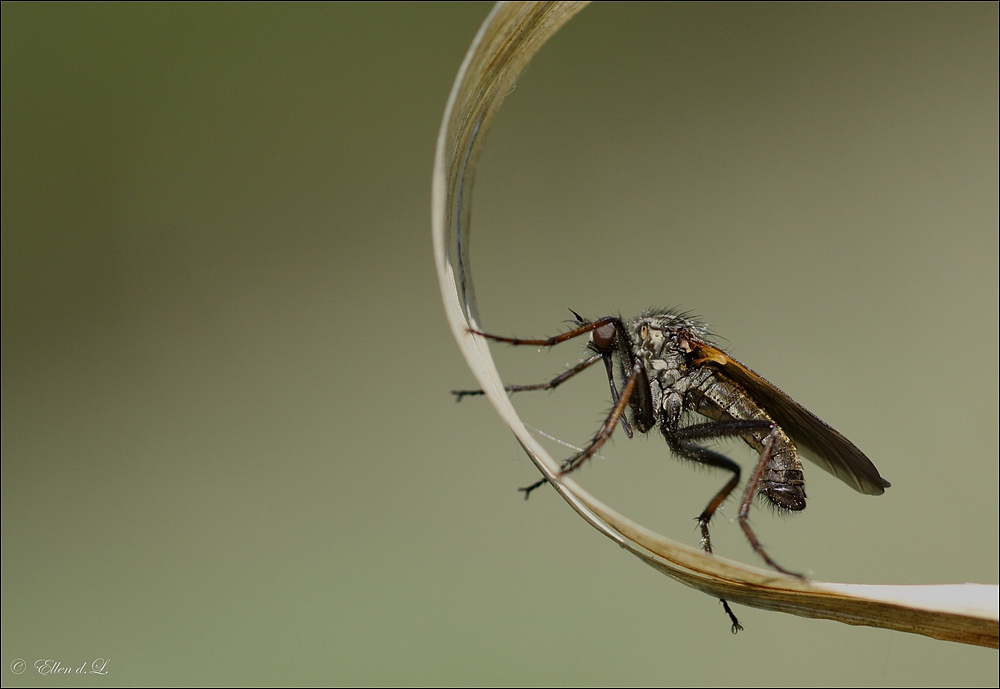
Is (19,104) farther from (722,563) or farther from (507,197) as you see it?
(722,563)

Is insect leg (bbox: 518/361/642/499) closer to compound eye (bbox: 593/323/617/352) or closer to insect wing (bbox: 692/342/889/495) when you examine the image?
compound eye (bbox: 593/323/617/352)

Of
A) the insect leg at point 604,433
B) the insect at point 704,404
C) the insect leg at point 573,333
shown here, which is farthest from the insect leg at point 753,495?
the insect leg at point 573,333

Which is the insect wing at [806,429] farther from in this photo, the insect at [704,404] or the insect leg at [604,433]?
the insect leg at [604,433]

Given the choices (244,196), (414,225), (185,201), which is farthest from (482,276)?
(185,201)

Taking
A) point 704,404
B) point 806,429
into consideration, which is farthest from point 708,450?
point 806,429

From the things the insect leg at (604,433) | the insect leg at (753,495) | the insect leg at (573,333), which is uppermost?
the insect leg at (573,333)

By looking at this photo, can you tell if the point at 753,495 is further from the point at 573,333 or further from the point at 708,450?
the point at 573,333
